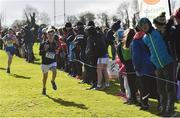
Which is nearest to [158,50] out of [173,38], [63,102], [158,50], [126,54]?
[158,50]

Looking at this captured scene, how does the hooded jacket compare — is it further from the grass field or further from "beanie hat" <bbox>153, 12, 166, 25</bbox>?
the grass field

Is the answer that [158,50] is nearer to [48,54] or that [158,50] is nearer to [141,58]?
[141,58]

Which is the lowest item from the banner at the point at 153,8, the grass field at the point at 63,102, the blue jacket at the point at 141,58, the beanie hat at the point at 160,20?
the grass field at the point at 63,102

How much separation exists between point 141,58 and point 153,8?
2.56 meters

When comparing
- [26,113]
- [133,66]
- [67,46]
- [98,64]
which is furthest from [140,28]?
[67,46]

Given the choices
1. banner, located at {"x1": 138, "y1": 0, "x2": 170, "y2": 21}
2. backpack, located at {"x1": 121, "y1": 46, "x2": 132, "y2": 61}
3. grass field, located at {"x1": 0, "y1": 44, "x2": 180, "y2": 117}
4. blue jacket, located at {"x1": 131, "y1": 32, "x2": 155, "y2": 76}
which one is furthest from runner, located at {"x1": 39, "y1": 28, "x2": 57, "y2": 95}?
blue jacket, located at {"x1": 131, "y1": 32, "x2": 155, "y2": 76}

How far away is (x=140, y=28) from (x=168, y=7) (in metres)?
2.44

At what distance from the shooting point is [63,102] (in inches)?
451

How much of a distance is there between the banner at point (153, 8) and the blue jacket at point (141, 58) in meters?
1.91

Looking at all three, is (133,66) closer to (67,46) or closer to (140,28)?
(140,28)

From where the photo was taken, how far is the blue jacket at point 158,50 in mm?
8953

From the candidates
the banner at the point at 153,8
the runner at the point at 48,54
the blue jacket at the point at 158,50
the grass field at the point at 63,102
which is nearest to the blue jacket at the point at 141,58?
the blue jacket at the point at 158,50

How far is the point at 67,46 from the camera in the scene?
18.0 metres

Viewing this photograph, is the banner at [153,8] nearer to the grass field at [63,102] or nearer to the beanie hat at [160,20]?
the grass field at [63,102]
